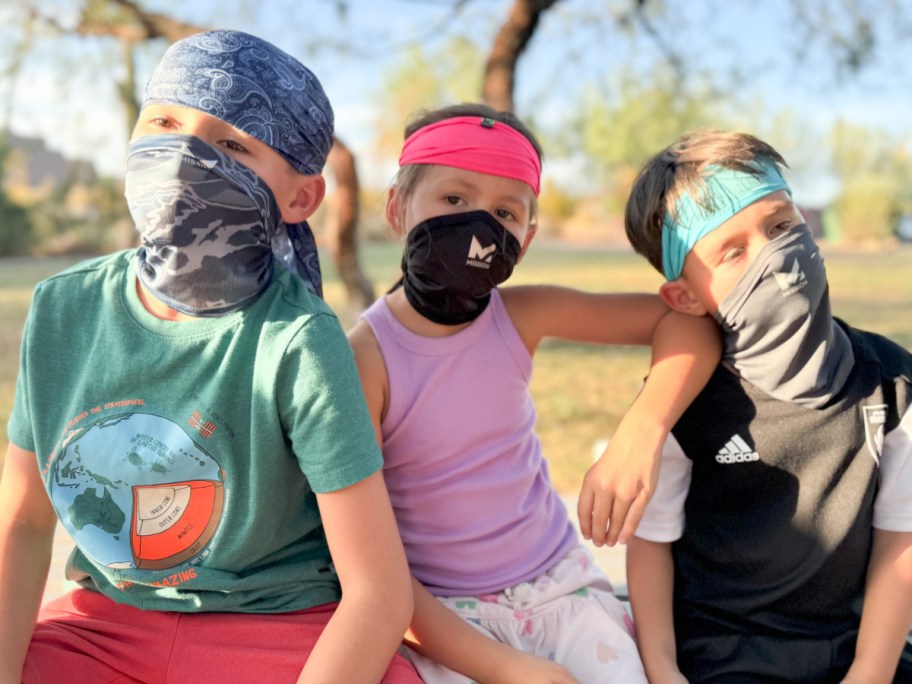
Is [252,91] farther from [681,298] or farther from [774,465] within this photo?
[774,465]

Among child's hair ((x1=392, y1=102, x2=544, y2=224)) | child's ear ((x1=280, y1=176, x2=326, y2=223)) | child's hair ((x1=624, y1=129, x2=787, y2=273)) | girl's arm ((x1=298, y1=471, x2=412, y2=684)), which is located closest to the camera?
girl's arm ((x1=298, y1=471, x2=412, y2=684))

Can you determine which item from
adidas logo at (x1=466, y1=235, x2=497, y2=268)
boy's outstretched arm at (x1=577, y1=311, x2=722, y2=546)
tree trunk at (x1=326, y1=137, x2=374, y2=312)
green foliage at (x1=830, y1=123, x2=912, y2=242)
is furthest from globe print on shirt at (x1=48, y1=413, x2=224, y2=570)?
green foliage at (x1=830, y1=123, x2=912, y2=242)

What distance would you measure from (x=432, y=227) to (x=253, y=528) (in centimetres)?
72

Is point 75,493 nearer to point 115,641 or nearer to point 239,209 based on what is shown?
point 115,641

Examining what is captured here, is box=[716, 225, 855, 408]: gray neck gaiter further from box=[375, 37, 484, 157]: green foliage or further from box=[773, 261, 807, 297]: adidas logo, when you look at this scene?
box=[375, 37, 484, 157]: green foliage

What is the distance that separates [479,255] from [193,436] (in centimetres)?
69

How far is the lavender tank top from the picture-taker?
1.99 metres

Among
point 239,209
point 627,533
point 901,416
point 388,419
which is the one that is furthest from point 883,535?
point 239,209

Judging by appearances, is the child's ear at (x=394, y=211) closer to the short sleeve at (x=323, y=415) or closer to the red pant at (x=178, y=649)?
the short sleeve at (x=323, y=415)

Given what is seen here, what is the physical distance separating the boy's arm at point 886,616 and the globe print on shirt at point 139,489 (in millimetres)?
1345

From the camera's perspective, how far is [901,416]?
6.26 feet

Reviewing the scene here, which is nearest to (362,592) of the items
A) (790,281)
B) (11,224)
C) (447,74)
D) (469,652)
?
(469,652)

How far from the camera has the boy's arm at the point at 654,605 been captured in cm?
192

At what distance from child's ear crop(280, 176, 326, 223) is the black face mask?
0.23 metres
